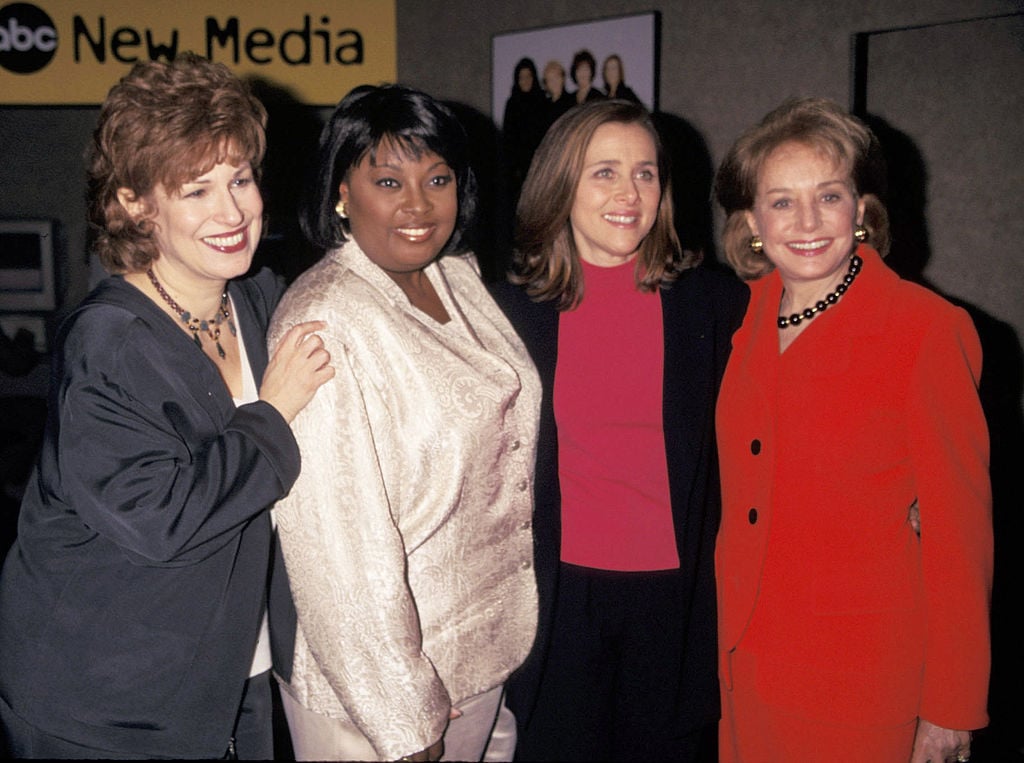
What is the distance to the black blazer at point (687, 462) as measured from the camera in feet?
5.65

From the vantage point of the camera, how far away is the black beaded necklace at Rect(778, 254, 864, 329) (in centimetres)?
157

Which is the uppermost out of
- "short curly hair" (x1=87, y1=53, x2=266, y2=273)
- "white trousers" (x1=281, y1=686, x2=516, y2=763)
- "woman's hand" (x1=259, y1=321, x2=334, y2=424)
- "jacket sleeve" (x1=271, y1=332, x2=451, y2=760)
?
"short curly hair" (x1=87, y1=53, x2=266, y2=273)

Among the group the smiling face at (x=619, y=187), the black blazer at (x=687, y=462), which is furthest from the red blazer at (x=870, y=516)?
the smiling face at (x=619, y=187)

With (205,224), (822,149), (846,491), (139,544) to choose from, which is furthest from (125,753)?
(822,149)

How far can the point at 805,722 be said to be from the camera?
1519 mm

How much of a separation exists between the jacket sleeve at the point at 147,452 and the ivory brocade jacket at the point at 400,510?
0.30ft

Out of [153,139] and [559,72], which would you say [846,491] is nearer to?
[153,139]

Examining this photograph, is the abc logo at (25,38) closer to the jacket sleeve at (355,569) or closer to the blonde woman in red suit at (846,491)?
the jacket sleeve at (355,569)

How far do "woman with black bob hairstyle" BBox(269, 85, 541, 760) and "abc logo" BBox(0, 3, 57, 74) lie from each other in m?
3.32

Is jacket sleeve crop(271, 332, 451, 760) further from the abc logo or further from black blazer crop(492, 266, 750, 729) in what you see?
the abc logo

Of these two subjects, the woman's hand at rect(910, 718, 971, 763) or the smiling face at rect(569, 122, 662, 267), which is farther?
the smiling face at rect(569, 122, 662, 267)

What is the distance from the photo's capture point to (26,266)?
430 cm

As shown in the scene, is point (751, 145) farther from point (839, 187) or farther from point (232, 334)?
point (232, 334)

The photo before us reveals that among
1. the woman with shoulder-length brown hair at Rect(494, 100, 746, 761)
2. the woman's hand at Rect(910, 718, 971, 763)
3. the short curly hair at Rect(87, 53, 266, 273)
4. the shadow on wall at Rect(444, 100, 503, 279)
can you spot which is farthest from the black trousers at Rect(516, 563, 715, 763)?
the shadow on wall at Rect(444, 100, 503, 279)
